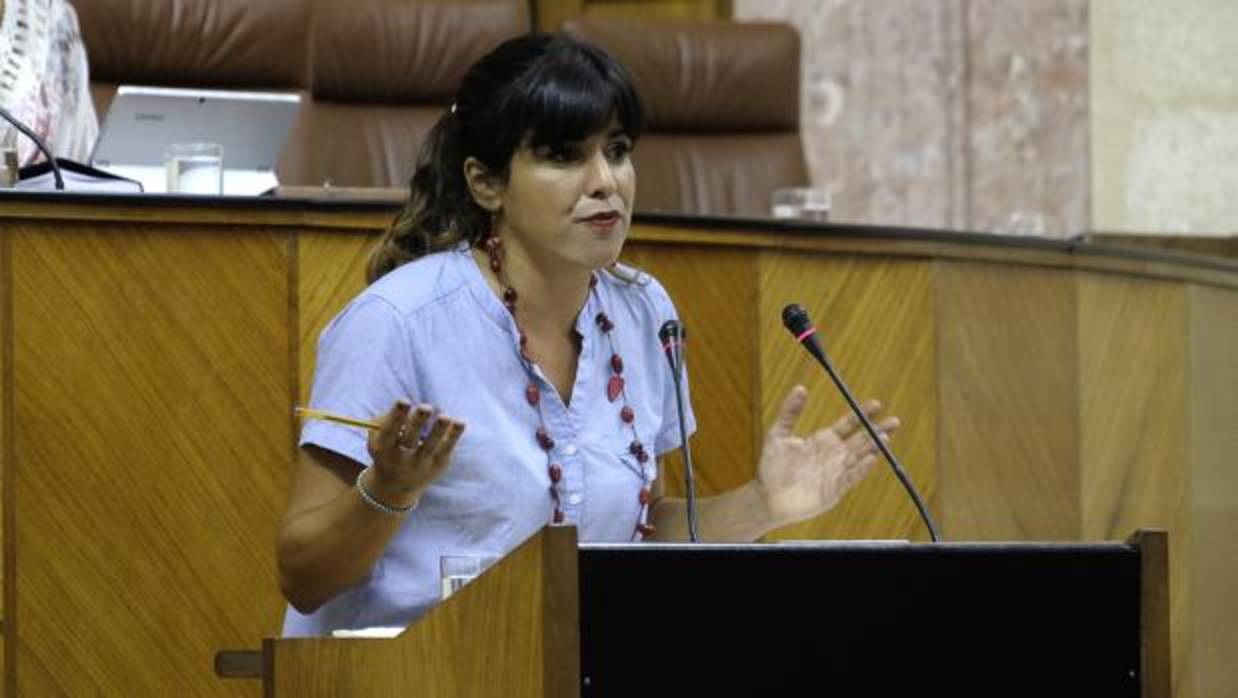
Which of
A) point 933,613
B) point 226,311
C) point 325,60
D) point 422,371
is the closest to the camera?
point 933,613

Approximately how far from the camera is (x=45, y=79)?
4.03 meters

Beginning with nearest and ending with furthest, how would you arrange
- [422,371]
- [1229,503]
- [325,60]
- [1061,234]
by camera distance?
[422,371] < [1229,503] < [325,60] < [1061,234]

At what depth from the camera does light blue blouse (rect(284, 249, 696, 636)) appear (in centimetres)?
246

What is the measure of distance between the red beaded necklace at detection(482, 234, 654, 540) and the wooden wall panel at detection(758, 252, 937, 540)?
3.28 feet

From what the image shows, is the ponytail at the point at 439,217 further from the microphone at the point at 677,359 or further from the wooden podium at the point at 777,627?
the wooden podium at the point at 777,627

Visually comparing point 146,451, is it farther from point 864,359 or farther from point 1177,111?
point 1177,111

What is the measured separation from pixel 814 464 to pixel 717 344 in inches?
42.6

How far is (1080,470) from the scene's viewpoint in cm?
384

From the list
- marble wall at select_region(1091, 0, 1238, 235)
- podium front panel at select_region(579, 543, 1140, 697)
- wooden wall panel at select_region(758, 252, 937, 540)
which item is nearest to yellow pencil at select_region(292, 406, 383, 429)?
podium front panel at select_region(579, 543, 1140, 697)

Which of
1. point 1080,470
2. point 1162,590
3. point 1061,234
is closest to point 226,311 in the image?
point 1080,470

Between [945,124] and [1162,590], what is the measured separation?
4.34 metres

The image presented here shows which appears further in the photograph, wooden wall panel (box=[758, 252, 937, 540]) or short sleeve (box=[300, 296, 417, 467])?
wooden wall panel (box=[758, 252, 937, 540])

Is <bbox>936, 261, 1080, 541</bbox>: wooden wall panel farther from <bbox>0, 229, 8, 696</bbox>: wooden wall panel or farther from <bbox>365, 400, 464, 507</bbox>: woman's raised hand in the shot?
<bbox>365, 400, 464, 507</bbox>: woman's raised hand

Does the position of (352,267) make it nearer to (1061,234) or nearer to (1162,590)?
(1162,590)
